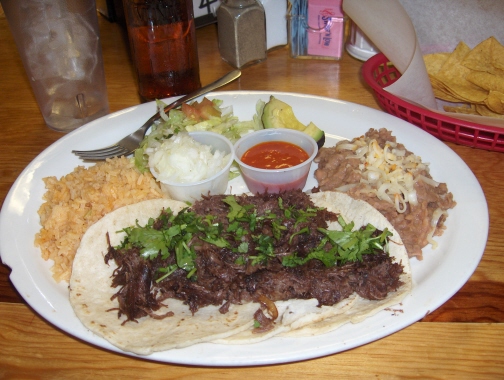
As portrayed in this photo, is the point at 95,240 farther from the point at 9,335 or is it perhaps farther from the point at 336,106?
the point at 336,106

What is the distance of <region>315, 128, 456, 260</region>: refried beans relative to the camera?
7.82 ft

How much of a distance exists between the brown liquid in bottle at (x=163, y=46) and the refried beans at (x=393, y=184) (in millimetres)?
1409

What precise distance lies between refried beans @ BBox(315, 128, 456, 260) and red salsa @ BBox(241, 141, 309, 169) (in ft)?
0.55

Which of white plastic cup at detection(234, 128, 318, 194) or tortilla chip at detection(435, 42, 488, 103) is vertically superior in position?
tortilla chip at detection(435, 42, 488, 103)

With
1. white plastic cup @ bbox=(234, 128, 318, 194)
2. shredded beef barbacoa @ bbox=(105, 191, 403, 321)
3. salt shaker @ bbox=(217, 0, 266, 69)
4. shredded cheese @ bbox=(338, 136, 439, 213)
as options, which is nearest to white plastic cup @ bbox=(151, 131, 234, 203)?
white plastic cup @ bbox=(234, 128, 318, 194)

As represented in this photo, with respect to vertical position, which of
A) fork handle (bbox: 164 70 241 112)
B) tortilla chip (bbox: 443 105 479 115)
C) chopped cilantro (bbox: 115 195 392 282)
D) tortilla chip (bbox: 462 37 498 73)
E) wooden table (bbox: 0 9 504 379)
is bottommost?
wooden table (bbox: 0 9 504 379)

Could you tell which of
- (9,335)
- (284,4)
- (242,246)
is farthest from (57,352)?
(284,4)

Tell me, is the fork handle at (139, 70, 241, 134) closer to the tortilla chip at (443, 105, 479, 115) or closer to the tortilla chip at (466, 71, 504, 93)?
the tortilla chip at (443, 105, 479, 115)

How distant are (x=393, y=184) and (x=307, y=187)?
0.60 m

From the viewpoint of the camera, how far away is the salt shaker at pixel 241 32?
3.86 m

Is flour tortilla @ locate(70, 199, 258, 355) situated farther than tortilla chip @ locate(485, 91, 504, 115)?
No

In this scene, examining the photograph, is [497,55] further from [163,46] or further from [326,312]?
[326,312]

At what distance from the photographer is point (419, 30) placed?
3.88 metres

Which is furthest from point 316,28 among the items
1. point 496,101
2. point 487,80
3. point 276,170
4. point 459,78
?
point 276,170
